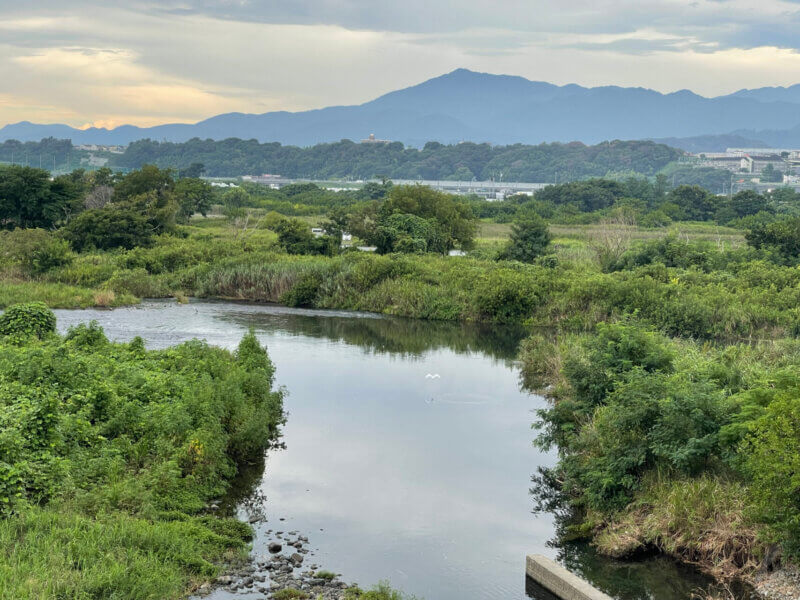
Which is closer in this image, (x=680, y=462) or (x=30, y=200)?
(x=680, y=462)

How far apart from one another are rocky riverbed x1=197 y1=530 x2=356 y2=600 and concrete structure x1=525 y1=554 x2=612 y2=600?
288 cm

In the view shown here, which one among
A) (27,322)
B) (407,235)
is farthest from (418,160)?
(27,322)

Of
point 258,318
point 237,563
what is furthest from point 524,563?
point 258,318

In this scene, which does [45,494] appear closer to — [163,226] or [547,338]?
[547,338]

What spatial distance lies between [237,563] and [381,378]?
47.7ft

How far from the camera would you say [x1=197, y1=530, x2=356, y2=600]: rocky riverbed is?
12734 millimetres

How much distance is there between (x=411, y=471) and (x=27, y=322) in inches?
435

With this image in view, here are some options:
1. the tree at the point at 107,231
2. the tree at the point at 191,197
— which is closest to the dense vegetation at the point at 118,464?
the tree at the point at 107,231

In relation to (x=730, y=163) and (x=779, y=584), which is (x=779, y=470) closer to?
(x=779, y=584)

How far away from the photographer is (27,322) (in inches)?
898

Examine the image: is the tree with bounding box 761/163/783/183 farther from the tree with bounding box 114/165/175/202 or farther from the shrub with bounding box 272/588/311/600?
the shrub with bounding box 272/588/311/600

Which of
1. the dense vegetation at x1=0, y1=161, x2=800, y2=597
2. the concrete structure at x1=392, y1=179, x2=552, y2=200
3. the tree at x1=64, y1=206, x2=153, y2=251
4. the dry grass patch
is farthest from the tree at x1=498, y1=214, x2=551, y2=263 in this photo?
the concrete structure at x1=392, y1=179, x2=552, y2=200

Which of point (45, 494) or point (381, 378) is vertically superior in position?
point (45, 494)

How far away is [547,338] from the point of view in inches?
1332
